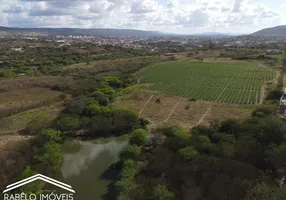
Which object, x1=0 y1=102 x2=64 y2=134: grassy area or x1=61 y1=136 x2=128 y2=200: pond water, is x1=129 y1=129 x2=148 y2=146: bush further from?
x1=0 y1=102 x2=64 y2=134: grassy area

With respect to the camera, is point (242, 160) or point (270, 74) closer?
point (242, 160)

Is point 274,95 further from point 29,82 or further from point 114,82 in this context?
point 29,82

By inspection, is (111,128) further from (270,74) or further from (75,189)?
(270,74)

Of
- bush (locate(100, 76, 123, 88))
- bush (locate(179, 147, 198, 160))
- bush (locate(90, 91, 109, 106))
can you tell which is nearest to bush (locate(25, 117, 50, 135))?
bush (locate(90, 91, 109, 106))

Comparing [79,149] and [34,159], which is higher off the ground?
[34,159]

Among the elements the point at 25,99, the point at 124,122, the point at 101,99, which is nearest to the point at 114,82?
the point at 101,99

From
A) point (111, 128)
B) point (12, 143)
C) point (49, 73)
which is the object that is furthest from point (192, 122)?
point (49, 73)
